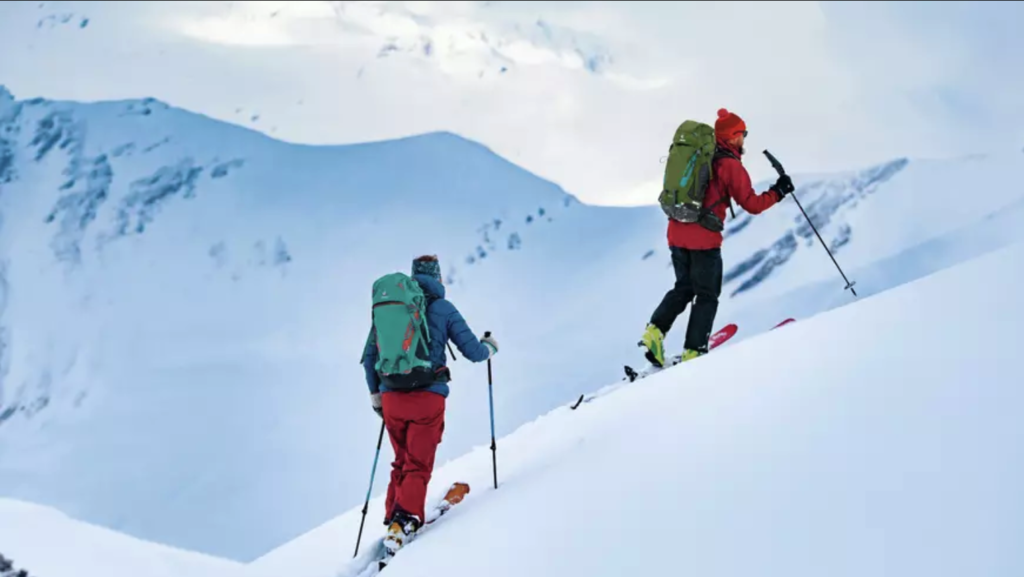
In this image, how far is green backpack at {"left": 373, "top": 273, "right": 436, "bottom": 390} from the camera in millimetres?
5496

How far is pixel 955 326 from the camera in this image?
4148 millimetres

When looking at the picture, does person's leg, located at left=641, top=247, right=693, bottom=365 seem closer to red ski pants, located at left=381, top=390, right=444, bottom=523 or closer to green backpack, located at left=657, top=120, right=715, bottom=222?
green backpack, located at left=657, top=120, right=715, bottom=222

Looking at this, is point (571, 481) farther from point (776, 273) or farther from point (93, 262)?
point (93, 262)

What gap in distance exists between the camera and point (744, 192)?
6.74 meters

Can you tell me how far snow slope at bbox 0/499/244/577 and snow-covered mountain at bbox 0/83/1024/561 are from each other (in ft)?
47.2

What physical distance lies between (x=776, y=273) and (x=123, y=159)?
3030cm

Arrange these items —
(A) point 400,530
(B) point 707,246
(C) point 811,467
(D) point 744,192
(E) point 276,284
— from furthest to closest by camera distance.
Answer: (E) point 276,284
(B) point 707,246
(D) point 744,192
(A) point 400,530
(C) point 811,467

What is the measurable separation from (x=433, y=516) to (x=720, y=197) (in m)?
3.08

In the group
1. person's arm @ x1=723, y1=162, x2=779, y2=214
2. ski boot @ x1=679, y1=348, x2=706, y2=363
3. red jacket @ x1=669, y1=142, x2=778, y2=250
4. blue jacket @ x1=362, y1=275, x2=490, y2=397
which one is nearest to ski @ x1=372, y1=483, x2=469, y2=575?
blue jacket @ x1=362, y1=275, x2=490, y2=397

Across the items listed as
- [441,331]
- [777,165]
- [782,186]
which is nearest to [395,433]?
[441,331]

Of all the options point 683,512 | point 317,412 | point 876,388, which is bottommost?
point 683,512

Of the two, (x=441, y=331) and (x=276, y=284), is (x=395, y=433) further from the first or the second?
(x=276, y=284)

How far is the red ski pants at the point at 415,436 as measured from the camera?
18.4 ft

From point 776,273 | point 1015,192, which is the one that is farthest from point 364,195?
point 1015,192
